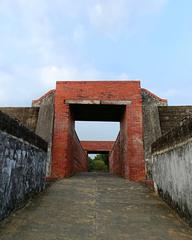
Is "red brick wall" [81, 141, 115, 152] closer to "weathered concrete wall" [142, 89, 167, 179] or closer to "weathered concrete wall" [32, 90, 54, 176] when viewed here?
"weathered concrete wall" [32, 90, 54, 176]

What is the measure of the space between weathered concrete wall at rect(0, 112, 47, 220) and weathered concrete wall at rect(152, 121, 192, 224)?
2.96m

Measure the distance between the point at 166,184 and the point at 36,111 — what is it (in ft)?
26.9

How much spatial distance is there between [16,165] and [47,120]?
6.15m

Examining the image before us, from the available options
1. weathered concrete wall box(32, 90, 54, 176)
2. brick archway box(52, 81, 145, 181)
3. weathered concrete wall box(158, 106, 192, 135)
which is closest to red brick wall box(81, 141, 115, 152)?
weathered concrete wall box(32, 90, 54, 176)

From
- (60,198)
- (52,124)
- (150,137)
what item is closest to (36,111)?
(52,124)

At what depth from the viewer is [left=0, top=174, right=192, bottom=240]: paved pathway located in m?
3.18

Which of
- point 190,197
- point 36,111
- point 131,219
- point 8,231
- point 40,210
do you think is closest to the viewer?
point 8,231

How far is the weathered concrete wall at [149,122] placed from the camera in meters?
9.50

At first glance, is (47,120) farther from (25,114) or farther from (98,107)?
(98,107)

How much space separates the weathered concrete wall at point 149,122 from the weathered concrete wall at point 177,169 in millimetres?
3675

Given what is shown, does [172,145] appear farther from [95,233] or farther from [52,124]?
[52,124]

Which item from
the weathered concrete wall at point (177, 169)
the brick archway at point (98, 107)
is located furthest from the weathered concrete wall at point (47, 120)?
the weathered concrete wall at point (177, 169)

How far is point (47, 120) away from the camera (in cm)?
1027

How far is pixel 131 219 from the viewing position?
3961 mm
